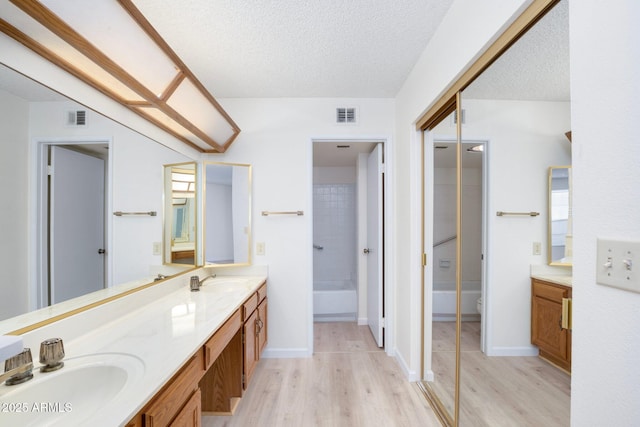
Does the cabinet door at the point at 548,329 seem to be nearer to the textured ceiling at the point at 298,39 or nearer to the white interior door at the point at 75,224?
the textured ceiling at the point at 298,39

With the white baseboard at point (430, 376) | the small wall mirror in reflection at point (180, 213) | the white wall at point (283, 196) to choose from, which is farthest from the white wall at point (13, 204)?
the white baseboard at point (430, 376)

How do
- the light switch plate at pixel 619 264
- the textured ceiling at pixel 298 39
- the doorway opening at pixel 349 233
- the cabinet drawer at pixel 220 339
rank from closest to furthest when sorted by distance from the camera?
the light switch plate at pixel 619 264, the cabinet drawer at pixel 220 339, the textured ceiling at pixel 298 39, the doorway opening at pixel 349 233

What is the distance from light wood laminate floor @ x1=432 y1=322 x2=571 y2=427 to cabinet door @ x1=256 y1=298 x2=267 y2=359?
55.0 inches

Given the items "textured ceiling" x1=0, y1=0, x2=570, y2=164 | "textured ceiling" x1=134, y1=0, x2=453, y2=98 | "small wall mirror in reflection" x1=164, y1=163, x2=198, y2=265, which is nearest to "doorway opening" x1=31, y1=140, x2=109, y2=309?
"textured ceiling" x1=0, y1=0, x2=570, y2=164

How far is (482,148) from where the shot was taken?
53.9 inches

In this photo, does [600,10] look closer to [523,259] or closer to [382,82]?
[523,259]

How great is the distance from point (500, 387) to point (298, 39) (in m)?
2.25

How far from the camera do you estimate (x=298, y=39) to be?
182cm

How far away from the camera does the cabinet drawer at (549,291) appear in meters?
0.90

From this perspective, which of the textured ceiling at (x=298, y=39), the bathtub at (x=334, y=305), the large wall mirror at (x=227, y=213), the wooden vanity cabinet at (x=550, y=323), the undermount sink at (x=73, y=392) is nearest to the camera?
the undermount sink at (x=73, y=392)

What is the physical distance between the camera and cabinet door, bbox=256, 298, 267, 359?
2.28m

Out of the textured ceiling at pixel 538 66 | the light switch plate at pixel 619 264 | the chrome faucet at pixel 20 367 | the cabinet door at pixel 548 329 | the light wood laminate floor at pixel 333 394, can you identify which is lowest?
the light wood laminate floor at pixel 333 394

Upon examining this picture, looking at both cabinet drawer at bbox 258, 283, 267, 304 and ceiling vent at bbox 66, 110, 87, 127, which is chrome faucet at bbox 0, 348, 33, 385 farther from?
cabinet drawer at bbox 258, 283, 267, 304

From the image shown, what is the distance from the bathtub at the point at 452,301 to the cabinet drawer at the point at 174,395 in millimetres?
1367
